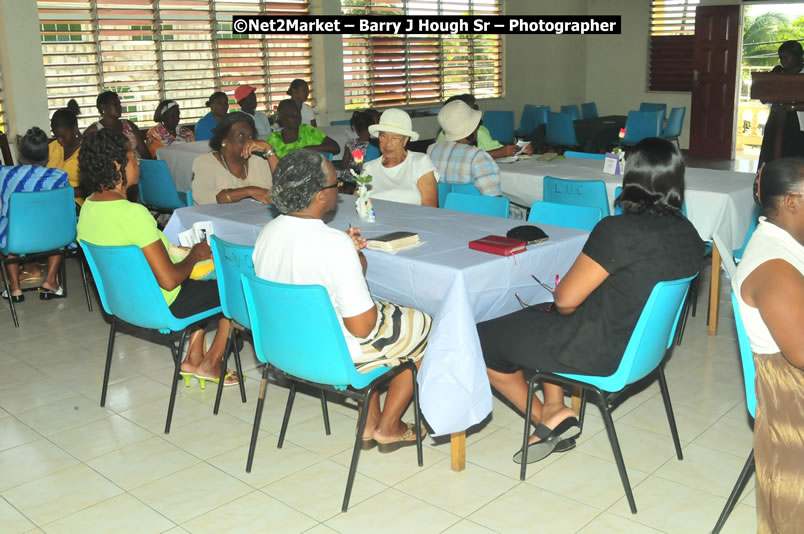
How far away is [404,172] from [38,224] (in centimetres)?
220

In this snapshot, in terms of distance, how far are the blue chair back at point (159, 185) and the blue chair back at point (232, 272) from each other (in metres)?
2.92

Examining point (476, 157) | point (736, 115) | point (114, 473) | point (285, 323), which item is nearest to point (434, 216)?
point (476, 157)

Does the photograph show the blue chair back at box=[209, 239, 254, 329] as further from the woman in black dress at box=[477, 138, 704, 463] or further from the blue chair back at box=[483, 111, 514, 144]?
the blue chair back at box=[483, 111, 514, 144]

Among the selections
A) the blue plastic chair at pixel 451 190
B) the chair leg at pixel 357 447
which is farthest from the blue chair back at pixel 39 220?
the chair leg at pixel 357 447

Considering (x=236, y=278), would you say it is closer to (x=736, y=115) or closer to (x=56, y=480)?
(x=56, y=480)

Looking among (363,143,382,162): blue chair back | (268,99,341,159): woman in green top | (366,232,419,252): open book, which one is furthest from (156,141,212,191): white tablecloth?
(366,232,419,252): open book

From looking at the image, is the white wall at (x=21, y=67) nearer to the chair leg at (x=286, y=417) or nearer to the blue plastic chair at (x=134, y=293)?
the blue plastic chair at (x=134, y=293)

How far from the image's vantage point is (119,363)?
4277 mm

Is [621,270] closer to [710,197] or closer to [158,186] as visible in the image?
[710,197]

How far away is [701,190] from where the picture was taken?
180 inches

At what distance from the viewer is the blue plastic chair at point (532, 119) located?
1100cm

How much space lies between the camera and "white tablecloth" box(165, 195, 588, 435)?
2816 millimetres

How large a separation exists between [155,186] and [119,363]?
2254 millimetres

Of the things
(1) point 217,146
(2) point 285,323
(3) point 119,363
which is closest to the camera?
(2) point 285,323
